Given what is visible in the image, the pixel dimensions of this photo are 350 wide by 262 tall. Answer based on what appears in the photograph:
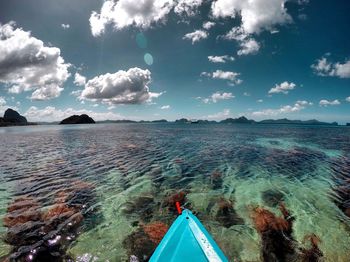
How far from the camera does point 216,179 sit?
17.6m

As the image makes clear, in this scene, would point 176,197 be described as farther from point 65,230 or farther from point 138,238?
point 65,230

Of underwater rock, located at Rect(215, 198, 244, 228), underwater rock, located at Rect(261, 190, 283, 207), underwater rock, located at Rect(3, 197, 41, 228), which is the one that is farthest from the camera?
underwater rock, located at Rect(261, 190, 283, 207)

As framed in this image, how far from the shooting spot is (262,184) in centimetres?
1652

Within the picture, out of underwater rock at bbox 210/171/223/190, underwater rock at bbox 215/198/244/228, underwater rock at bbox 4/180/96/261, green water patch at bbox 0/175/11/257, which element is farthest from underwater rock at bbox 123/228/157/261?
underwater rock at bbox 210/171/223/190

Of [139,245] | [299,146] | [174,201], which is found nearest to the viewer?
[139,245]

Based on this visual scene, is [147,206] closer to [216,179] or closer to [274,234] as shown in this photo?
[274,234]

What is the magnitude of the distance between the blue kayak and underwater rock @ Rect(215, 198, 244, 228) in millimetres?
3093

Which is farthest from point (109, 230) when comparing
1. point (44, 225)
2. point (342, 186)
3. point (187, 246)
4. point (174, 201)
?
point (342, 186)

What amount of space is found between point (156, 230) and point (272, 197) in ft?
30.0

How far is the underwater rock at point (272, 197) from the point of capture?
12812 mm

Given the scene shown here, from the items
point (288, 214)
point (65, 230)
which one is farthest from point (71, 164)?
point (288, 214)

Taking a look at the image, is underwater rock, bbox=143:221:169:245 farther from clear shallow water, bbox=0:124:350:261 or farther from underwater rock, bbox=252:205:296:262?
underwater rock, bbox=252:205:296:262

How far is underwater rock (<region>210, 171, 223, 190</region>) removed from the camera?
1595 cm

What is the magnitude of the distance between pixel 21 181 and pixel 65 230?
11.2 meters
